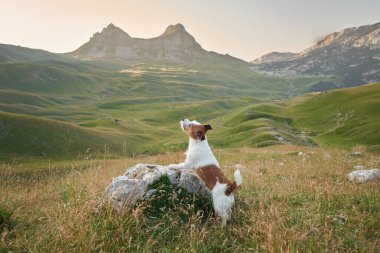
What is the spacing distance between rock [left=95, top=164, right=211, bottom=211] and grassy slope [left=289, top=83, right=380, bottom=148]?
4670 cm

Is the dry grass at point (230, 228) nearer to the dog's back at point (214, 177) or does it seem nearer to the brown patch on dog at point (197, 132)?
the dog's back at point (214, 177)

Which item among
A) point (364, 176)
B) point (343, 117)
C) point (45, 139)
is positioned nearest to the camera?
point (364, 176)

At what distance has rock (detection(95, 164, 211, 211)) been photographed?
7812 mm

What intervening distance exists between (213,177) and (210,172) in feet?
0.56

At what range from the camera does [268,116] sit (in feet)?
306

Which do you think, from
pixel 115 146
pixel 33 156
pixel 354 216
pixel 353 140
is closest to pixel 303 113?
pixel 353 140

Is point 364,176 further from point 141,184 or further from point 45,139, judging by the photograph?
point 45,139

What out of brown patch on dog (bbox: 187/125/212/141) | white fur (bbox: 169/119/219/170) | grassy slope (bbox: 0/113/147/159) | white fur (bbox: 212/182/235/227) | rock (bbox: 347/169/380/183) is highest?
brown patch on dog (bbox: 187/125/212/141)

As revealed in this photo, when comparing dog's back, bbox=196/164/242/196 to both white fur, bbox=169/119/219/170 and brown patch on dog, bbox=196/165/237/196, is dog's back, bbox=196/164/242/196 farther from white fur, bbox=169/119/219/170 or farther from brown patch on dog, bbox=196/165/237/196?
white fur, bbox=169/119/219/170

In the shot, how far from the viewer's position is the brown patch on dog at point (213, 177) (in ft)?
27.1

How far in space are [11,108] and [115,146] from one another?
Result: 5990 centimetres

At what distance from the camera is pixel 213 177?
8.48 meters

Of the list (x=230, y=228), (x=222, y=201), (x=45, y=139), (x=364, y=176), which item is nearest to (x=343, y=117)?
(x=45, y=139)

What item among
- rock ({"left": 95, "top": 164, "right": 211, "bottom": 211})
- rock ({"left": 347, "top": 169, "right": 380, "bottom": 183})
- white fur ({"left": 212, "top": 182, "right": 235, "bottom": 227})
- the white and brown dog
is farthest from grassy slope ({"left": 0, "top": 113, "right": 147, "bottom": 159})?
white fur ({"left": 212, "top": 182, "right": 235, "bottom": 227})
